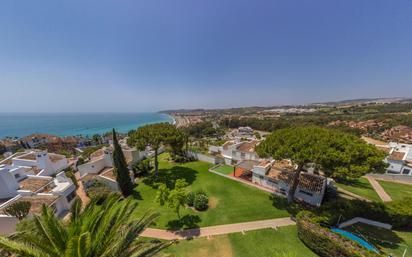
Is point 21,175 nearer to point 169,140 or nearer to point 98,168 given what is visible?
point 98,168

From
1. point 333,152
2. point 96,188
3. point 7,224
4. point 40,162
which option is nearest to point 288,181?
point 333,152

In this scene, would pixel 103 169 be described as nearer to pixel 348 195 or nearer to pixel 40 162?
pixel 40 162

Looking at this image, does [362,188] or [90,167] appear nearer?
[362,188]

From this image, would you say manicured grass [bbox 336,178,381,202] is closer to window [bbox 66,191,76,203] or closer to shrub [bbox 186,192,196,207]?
shrub [bbox 186,192,196,207]

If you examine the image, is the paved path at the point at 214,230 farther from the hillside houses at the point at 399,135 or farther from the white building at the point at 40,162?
the hillside houses at the point at 399,135

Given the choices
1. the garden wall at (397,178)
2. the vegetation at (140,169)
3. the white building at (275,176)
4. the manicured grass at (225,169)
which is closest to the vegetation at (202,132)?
the manicured grass at (225,169)

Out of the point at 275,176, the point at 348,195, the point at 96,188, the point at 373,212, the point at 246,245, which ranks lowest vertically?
the point at 348,195

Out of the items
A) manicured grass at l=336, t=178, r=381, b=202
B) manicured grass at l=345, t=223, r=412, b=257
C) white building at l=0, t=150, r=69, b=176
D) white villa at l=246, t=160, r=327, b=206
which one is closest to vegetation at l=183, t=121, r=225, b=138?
white building at l=0, t=150, r=69, b=176
